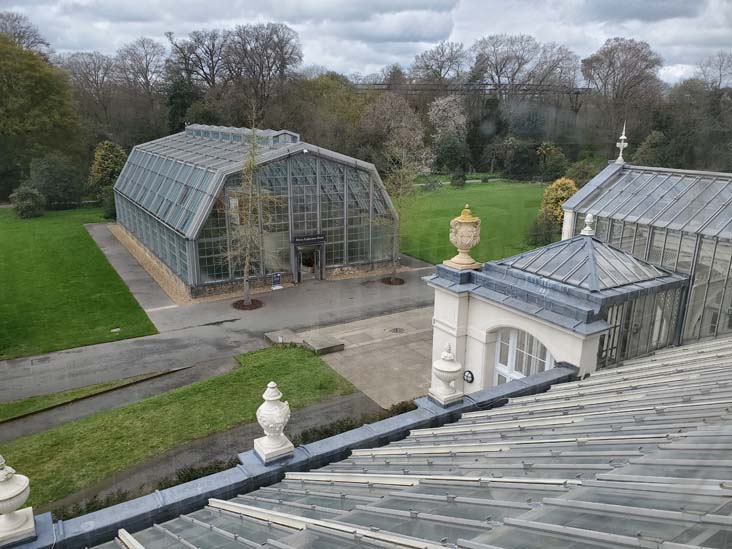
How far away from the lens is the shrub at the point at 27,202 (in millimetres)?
43500

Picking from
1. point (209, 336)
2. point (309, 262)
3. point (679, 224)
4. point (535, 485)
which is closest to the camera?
point (535, 485)

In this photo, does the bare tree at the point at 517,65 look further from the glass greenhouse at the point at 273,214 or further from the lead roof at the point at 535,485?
the lead roof at the point at 535,485

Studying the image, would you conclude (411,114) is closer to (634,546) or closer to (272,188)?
(272,188)

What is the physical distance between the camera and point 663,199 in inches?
615

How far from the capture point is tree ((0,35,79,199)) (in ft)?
157

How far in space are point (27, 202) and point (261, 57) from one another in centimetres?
2648

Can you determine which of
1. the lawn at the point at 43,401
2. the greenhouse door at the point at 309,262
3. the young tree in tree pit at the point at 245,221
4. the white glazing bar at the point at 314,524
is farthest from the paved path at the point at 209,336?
the white glazing bar at the point at 314,524

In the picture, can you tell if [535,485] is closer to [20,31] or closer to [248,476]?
[248,476]

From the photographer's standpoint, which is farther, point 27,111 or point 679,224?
point 27,111

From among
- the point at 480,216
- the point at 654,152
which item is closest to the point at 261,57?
the point at 480,216

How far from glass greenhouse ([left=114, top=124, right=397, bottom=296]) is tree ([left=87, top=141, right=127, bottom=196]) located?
1992cm

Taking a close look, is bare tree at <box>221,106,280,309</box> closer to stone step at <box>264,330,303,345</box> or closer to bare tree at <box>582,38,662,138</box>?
stone step at <box>264,330,303,345</box>

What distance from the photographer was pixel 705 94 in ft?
124

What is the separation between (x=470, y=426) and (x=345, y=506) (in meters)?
3.14
